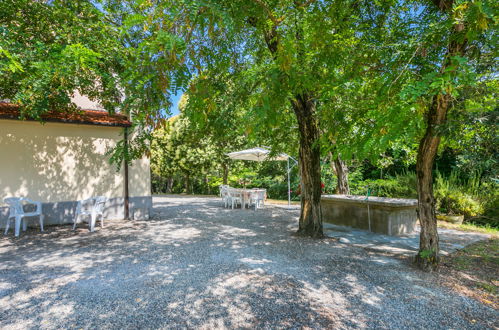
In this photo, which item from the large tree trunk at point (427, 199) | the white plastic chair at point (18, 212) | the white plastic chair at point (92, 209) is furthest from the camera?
the white plastic chair at point (92, 209)

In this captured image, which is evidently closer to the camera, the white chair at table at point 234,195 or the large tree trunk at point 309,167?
the large tree trunk at point 309,167

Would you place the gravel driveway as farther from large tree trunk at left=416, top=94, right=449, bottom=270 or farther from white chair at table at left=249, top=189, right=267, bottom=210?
white chair at table at left=249, top=189, right=267, bottom=210

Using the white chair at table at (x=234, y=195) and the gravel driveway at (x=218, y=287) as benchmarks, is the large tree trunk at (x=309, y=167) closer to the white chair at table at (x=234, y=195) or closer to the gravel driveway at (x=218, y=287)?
the gravel driveway at (x=218, y=287)

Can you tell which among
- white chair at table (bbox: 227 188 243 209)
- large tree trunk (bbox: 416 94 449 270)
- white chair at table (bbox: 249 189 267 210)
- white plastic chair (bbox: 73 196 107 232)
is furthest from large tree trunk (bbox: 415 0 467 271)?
white chair at table (bbox: 227 188 243 209)

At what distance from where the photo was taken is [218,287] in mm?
3746

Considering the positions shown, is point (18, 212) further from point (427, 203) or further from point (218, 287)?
point (427, 203)

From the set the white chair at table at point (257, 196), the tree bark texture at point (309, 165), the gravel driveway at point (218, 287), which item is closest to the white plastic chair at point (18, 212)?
the gravel driveway at point (218, 287)

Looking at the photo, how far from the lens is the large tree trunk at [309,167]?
618cm

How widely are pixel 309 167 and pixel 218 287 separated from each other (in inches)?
140

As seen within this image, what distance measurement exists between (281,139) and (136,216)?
5408mm

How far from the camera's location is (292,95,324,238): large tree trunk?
20.3ft

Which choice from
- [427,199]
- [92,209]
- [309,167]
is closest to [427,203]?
[427,199]

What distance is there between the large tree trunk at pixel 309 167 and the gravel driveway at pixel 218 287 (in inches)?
17.2

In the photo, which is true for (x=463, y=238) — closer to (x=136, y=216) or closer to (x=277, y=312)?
(x=277, y=312)
